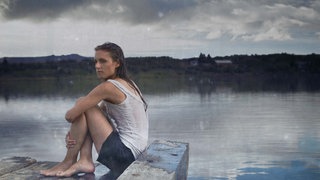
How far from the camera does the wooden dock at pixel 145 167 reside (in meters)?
2.70

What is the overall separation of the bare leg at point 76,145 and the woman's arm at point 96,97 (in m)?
0.06

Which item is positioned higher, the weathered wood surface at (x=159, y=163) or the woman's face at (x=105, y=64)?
the woman's face at (x=105, y=64)

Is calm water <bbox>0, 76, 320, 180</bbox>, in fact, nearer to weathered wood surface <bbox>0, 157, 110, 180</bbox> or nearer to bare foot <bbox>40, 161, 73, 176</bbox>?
weathered wood surface <bbox>0, 157, 110, 180</bbox>

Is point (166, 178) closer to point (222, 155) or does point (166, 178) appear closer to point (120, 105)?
point (120, 105)

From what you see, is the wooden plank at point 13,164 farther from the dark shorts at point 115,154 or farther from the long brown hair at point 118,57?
the long brown hair at point 118,57

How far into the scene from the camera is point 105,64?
131 inches

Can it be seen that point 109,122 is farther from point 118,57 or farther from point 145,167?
point 145,167

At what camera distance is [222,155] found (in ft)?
54.7

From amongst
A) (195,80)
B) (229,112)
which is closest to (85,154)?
(229,112)

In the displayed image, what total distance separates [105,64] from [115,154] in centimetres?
66

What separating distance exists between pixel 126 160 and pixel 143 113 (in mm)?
364

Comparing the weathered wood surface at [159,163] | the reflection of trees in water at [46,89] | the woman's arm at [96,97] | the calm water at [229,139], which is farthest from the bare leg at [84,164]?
the reflection of trees in water at [46,89]

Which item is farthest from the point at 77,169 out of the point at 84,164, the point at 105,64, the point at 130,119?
the point at 105,64

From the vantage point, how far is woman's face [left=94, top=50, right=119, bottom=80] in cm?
330
